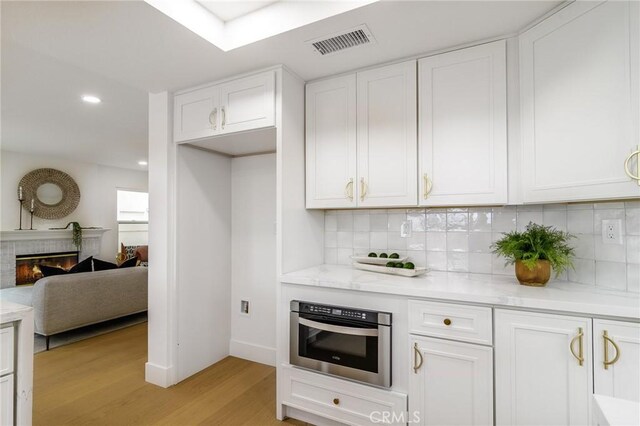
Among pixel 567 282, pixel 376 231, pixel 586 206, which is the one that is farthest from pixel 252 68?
pixel 567 282

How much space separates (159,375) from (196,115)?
2.07 m

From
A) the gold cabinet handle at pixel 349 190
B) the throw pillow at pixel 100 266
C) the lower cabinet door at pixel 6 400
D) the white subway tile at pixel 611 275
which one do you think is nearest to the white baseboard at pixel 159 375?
the lower cabinet door at pixel 6 400

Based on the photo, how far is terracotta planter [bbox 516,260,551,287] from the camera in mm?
1722

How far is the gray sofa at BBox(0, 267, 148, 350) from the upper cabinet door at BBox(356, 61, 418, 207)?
322 centimetres

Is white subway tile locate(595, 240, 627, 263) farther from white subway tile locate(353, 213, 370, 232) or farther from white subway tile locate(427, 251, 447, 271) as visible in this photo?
white subway tile locate(353, 213, 370, 232)

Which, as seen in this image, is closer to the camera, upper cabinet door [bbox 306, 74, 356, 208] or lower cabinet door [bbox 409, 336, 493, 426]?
lower cabinet door [bbox 409, 336, 493, 426]

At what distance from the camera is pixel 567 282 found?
1.87 metres

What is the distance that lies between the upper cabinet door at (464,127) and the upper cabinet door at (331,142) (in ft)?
1.58

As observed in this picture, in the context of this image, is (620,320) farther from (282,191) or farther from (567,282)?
(282,191)

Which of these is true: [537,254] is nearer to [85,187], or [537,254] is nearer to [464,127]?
[464,127]

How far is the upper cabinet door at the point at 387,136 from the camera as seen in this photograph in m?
2.11

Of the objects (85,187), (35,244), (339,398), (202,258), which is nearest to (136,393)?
(202,258)

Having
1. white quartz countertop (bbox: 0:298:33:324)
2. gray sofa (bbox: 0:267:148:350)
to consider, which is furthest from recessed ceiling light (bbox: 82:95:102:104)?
white quartz countertop (bbox: 0:298:33:324)

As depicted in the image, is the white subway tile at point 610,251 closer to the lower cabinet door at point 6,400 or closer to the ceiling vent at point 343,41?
the ceiling vent at point 343,41
